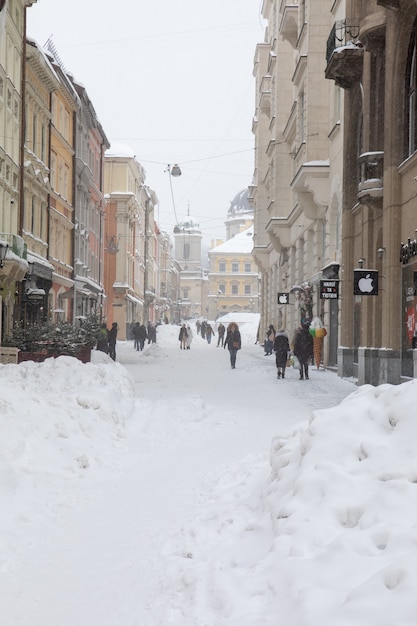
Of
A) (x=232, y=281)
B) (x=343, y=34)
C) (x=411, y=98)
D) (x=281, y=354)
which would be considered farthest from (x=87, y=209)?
(x=232, y=281)

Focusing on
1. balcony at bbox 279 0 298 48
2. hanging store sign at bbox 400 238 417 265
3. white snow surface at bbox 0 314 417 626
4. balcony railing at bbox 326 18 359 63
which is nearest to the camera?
white snow surface at bbox 0 314 417 626

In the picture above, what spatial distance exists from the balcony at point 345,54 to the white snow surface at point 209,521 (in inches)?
560

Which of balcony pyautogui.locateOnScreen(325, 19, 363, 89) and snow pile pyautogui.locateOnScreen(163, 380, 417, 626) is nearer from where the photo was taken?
snow pile pyautogui.locateOnScreen(163, 380, 417, 626)

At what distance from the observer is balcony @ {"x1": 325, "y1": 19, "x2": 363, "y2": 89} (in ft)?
69.7

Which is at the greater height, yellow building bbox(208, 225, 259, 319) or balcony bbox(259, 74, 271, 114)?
balcony bbox(259, 74, 271, 114)

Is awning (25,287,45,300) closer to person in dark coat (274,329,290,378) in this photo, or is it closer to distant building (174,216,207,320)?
person in dark coat (274,329,290,378)

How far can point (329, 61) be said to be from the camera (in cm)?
2223

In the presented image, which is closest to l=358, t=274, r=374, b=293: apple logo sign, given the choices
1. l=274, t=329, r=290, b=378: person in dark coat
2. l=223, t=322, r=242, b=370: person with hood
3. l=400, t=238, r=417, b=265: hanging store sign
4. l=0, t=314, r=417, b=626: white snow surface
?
l=400, t=238, r=417, b=265: hanging store sign

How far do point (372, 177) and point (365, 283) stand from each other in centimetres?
267

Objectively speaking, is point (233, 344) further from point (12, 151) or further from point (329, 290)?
point (12, 151)

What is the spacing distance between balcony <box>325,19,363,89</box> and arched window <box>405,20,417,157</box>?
3.71 m

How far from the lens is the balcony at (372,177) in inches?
742

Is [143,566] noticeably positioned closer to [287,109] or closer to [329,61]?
[329,61]

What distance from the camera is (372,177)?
758 inches
